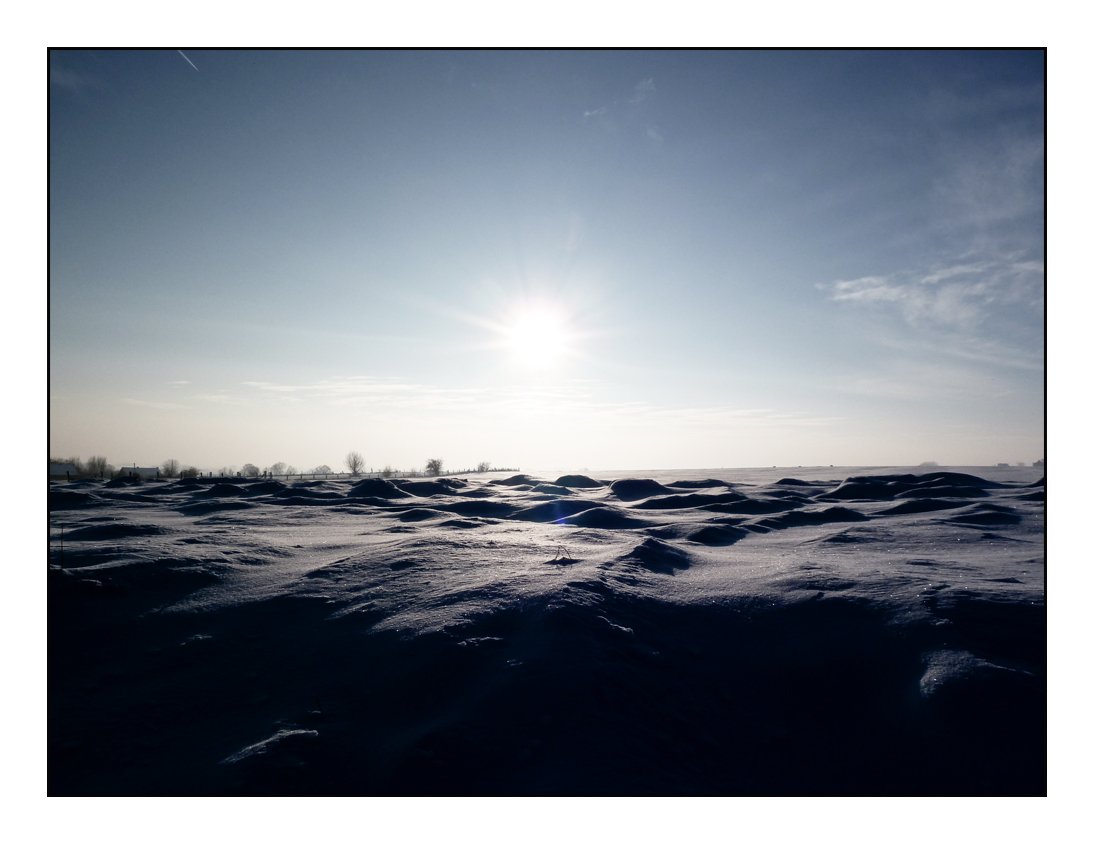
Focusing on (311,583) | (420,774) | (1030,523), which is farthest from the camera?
(1030,523)

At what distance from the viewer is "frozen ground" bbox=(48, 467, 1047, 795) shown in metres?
3.59

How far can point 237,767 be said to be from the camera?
3.45 meters

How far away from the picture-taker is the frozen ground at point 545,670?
359 cm

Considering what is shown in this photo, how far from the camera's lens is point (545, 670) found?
4496 millimetres

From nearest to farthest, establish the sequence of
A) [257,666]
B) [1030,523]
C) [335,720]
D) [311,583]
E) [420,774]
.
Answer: [420,774]
[335,720]
[257,666]
[311,583]
[1030,523]

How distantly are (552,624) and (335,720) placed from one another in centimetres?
Result: 230

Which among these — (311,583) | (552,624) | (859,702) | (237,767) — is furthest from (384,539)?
(859,702)

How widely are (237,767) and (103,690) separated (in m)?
2.63

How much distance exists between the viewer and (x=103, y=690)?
4.79m

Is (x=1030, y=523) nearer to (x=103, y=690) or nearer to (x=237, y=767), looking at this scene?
(x=237, y=767)

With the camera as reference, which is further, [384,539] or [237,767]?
[384,539]
